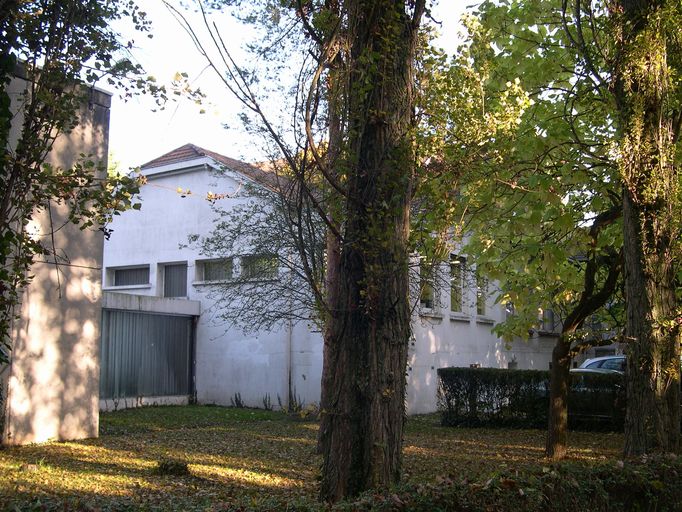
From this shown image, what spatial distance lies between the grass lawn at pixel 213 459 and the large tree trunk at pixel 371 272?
0.61m

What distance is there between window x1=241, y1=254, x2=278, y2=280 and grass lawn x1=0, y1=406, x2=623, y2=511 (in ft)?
10.9

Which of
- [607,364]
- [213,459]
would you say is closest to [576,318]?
[213,459]

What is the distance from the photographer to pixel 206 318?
2314 centimetres

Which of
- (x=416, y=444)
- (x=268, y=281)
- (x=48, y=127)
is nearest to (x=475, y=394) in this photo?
(x=416, y=444)

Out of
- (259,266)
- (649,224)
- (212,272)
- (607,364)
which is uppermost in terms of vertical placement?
(212,272)

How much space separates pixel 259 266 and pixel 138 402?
621cm

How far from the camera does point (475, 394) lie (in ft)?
60.4

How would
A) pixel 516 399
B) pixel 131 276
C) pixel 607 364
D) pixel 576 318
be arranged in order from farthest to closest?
pixel 131 276 → pixel 607 364 → pixel 516 399 → pixel 576 318

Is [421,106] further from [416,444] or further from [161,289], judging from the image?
[161,289]

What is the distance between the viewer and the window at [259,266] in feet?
54.9

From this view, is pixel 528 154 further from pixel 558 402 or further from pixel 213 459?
pixel 213 459

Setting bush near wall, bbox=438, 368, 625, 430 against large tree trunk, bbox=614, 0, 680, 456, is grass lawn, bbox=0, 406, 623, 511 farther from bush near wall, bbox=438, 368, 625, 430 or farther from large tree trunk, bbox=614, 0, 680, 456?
large tree trunk, bbox=614, 0, 680, 456

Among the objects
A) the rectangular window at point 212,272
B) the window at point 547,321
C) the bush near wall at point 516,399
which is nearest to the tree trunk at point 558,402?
the window at point 547,321

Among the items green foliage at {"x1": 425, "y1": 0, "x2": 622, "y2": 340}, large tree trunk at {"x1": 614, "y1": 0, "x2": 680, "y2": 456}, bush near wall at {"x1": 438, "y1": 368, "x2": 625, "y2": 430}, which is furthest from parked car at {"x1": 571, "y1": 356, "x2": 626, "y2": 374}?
large tree trunk at {"x1": 614, "y1": 0, "x2": 680, "y2": 456}
